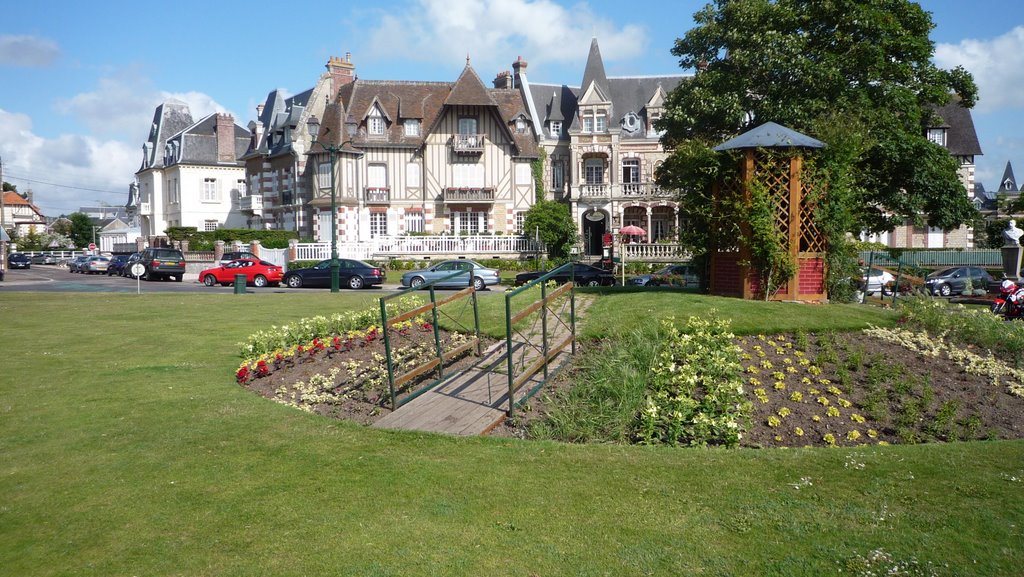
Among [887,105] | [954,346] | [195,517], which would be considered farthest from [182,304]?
[887,105]

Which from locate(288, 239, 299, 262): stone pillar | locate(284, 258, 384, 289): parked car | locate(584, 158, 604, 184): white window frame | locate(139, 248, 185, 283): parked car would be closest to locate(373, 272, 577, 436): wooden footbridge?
locate(284, 258, 384, 289): parked car

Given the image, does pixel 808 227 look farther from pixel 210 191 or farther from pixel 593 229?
pixel 210 191

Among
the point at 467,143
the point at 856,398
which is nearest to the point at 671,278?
the point at 856,398

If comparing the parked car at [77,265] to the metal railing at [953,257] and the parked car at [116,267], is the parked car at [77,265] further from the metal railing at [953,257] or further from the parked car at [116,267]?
the metal railing at [953,257]

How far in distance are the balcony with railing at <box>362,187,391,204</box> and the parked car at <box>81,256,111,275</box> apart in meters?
18.1

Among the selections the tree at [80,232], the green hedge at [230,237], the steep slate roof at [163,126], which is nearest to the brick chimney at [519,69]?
the green hedge at [230,237]

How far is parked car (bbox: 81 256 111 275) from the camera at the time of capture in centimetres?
5069

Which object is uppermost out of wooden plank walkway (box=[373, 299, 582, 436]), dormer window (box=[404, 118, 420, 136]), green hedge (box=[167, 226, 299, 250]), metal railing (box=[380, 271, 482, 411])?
dormer window (box=[404, 118, 420, 136])

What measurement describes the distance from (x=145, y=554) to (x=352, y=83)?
45.6m

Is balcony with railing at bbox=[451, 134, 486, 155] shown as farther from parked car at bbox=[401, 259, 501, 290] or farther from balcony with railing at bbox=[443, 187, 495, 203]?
parked car at bbox=[401, 259, 501, 290]

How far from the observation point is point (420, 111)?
156 feet

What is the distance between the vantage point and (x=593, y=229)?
50438mm

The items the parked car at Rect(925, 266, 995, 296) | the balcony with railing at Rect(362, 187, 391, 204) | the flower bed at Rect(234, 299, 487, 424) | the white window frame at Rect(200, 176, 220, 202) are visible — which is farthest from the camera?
the white window frame at Rect(200, 176, 220, 202)

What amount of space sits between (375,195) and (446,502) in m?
42.1
